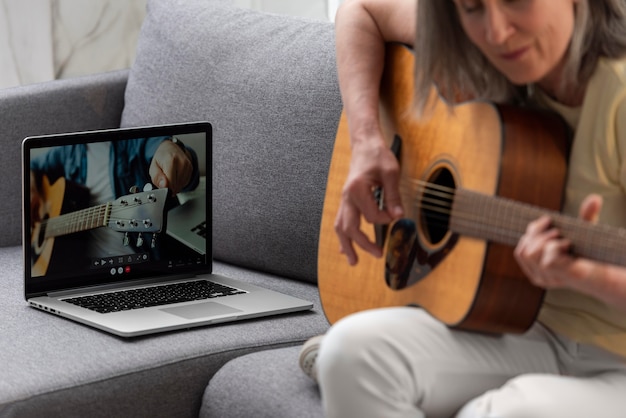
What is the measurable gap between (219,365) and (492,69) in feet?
2.05

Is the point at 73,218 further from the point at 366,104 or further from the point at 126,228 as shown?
the point at 366,104

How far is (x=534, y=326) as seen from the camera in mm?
1387

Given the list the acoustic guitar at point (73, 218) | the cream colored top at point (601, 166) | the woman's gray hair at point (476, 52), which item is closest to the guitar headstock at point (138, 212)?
the acoustic guitar at point (73, 218)

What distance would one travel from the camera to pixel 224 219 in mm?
2131

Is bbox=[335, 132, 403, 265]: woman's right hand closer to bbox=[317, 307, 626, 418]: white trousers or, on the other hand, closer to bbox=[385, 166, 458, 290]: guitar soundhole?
bbox=[385, 166, 458, 290]: guitar soundhole

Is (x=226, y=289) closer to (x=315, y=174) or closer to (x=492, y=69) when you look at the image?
(x=315, y=174)

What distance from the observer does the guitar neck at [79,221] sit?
1902 mm

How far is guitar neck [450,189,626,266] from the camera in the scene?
1.13m

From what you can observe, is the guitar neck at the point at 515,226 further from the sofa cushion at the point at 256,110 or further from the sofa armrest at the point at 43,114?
the sofa armrest at the point at 43,114

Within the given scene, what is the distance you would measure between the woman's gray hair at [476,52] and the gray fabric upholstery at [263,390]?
418 millimetres

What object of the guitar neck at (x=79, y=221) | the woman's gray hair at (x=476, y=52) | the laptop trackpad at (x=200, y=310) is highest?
the woman's gray hair at (x=476, y=52)

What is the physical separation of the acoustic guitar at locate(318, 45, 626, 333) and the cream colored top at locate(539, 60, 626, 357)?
3 centimetres

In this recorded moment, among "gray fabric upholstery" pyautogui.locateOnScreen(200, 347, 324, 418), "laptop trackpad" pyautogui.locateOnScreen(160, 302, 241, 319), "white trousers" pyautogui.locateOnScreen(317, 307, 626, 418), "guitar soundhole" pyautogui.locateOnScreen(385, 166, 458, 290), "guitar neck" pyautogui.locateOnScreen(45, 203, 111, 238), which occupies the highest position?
"guitar soundhole" pyautogui.locateOnScreen(385, 166, 458, 290)

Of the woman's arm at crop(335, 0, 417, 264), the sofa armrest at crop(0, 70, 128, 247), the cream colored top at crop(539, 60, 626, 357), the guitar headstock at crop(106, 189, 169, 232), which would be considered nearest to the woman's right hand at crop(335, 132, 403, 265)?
the woman's arm at crop(335, 0, 417, 264)
